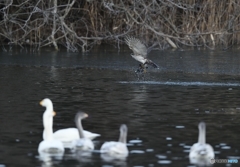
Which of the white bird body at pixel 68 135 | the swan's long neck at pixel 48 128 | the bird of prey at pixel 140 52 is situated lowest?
the white bird body at pixel 68 135

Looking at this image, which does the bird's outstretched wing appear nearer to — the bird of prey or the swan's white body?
the bird of prey

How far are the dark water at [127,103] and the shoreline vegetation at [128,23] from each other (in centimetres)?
186

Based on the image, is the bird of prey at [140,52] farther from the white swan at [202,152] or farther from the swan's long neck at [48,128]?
the white swan at [202,152]

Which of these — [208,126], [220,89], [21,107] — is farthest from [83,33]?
[208,126]

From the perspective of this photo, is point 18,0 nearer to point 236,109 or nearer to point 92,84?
point 92,84

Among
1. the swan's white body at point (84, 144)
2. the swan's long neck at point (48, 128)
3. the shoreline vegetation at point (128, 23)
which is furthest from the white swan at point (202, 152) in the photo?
the shoreline vegetation at point (128, 23)

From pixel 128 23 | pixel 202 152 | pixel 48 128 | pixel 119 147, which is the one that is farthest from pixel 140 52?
pixel 202 152

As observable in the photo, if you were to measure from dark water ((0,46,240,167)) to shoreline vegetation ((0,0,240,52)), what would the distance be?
186 cm

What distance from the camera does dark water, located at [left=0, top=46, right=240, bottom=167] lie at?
7.75 meters

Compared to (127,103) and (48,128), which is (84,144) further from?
(127,103)

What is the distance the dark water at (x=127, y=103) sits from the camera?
7750 millimetres

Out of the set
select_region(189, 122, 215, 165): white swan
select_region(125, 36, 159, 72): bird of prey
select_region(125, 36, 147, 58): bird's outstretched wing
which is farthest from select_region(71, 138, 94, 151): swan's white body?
select_region(125, 36, 147, 58): bird's outstretched wing

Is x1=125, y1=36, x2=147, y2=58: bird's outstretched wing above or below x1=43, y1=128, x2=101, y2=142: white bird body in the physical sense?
above

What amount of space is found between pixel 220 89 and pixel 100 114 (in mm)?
3224
